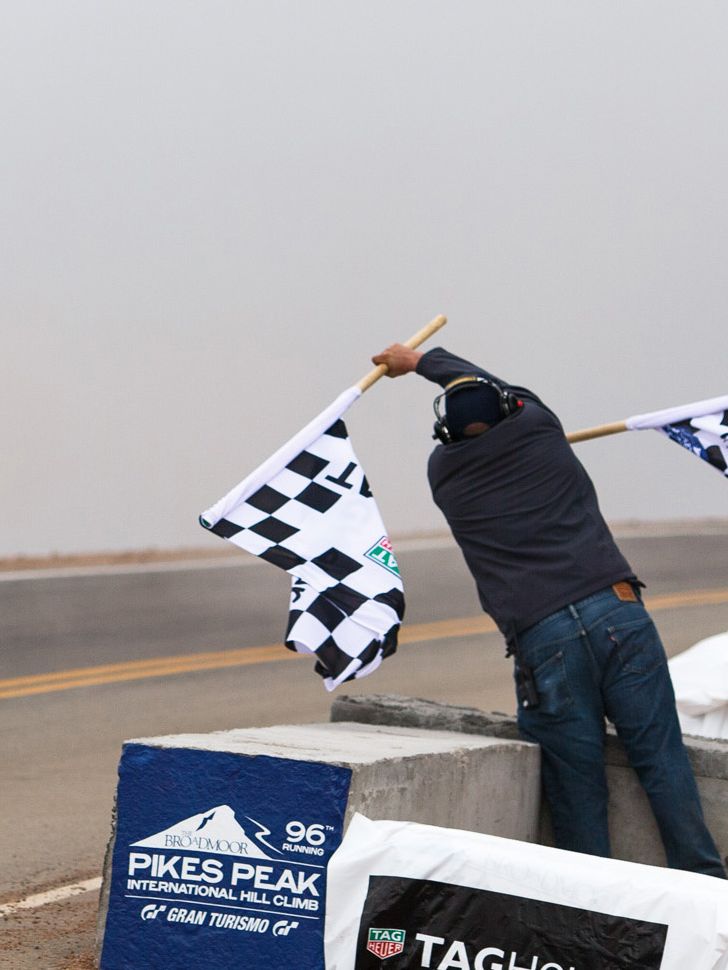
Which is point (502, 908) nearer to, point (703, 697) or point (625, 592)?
point (625, 592)

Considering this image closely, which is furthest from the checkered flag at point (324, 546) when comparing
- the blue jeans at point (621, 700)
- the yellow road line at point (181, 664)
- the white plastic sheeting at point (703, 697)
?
the yellow road line at point (181, 664)

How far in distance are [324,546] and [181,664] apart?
746 cm

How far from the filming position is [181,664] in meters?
12.1

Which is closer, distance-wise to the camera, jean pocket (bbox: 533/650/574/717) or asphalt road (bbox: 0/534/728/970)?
jean pocket (bbox: 533/650/574/717)

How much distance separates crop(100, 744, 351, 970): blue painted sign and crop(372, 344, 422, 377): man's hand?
1.68 m

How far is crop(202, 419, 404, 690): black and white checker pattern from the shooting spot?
4824 millimetres

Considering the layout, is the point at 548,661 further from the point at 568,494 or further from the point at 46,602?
the point at 46,602

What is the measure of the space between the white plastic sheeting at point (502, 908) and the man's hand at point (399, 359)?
1.79 m

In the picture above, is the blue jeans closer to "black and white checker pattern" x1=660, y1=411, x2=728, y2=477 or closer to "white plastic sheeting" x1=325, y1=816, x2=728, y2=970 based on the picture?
"white plastic sheeting" x1=325, y1=816, x2=728, y2=970

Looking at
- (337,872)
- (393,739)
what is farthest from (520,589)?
(337,872)

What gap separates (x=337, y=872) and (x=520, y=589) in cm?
112

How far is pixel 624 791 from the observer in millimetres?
4605

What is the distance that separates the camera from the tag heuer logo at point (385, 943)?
11.8 ft

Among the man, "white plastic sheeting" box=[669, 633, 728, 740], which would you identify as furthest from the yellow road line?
the man
